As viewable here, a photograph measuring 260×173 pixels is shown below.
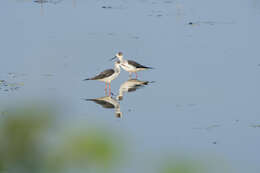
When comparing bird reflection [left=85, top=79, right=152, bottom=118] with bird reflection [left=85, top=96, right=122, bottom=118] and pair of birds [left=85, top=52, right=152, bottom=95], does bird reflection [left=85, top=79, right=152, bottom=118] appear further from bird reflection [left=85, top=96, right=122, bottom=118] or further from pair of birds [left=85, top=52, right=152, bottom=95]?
pair of birds [left=85, top=52, right=152, bottom=95]

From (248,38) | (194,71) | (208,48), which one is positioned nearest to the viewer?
(194,71)

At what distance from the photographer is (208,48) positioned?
11.6 metres

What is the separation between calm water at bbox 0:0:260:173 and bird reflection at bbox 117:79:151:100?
13cm

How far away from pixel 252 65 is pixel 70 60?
3242 millimetres

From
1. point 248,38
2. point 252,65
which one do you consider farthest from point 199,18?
point 252,65

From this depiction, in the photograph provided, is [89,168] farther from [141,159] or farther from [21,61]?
[21,61]

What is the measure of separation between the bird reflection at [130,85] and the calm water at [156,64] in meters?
0.13

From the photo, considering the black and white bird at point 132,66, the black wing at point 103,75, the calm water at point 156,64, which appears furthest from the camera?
the black and white bird at point 132,66

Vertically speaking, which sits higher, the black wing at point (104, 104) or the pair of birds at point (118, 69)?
the pair of birds at point (118, 69)

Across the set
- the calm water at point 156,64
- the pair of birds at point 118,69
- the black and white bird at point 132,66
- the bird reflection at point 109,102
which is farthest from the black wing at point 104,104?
the black and white bird at point 132,66

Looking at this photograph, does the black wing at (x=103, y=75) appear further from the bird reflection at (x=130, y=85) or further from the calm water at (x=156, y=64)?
the bird reflection at (x=130, y=85)

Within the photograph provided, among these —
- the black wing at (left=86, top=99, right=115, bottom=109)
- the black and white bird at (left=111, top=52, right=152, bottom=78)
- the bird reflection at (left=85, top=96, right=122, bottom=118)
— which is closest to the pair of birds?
the black and white bird at (left=111, top=52, right=152, bottom=78)

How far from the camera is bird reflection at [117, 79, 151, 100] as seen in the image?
9.00m

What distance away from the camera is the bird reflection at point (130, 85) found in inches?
354
